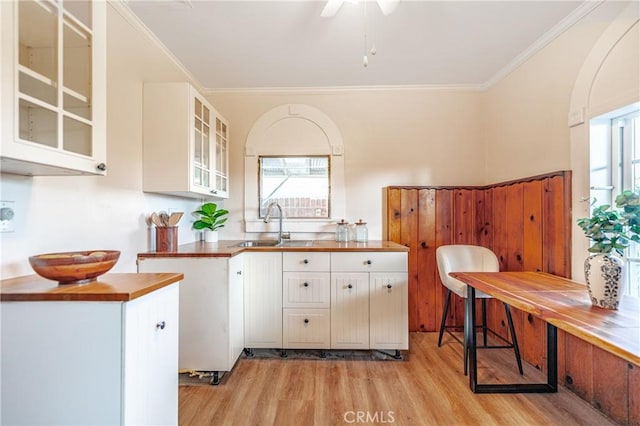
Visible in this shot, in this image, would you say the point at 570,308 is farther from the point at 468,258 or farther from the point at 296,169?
the point at 296,169

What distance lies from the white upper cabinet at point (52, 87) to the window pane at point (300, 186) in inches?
70.4

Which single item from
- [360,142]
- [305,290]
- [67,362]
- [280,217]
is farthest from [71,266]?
[360,142]

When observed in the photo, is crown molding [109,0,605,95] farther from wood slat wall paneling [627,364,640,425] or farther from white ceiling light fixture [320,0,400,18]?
wood slat wall paneling [627,364,640,425]

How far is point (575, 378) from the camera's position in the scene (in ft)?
5.99

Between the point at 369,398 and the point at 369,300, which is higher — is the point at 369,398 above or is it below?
below

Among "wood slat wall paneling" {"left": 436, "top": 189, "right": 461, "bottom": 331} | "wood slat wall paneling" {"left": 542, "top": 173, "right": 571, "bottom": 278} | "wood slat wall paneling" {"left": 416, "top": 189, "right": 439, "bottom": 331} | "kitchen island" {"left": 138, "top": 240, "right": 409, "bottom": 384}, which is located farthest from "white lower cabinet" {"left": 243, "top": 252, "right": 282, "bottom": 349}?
"wood slat wall paneling" {"left": 542, "top": 173, "right": 571, "bottom": 278}

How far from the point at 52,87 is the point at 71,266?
2.18ft

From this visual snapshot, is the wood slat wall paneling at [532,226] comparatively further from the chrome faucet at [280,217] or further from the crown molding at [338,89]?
the chrome faucet at [280,217]

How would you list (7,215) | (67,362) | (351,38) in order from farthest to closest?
(351,38) → (7,215) → (67,362)

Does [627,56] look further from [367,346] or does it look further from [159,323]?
[159,323]
